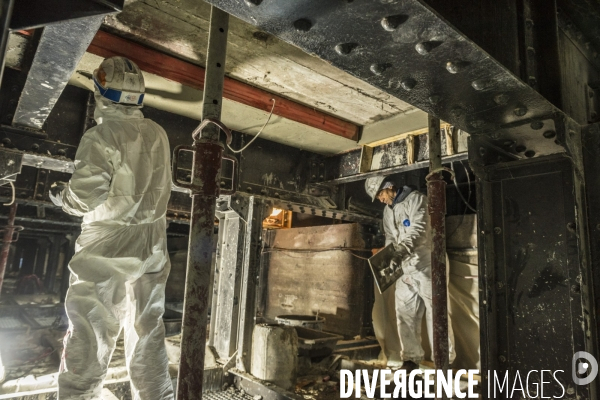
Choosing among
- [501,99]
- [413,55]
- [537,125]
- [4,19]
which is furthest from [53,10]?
[537,125]

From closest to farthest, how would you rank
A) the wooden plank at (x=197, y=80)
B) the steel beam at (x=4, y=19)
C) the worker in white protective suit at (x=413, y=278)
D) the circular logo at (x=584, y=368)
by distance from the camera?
1. the steel beam at (x=4, y=19)
2. the circular logo at (x=584, y=368)
3. the wooden plank at (x=197, y=80)
4. the worker in white protective suit at (x=413, y=278)

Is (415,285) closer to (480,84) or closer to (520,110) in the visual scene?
(520,110)

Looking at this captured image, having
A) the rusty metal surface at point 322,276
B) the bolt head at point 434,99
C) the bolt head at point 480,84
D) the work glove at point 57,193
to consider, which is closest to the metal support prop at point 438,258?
the bolt head at point 434,99

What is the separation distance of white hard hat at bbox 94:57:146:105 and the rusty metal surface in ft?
12.8

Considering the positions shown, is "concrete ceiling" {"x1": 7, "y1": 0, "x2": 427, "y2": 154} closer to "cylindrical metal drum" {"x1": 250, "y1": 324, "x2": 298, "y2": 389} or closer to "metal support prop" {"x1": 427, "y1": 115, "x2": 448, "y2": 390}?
"metal support prop" {"x1": 427, "y1": 115, "x2": 448, "y2": 390}

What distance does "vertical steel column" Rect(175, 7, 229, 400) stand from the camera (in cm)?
132

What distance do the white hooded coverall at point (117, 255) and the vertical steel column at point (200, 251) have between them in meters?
1.14

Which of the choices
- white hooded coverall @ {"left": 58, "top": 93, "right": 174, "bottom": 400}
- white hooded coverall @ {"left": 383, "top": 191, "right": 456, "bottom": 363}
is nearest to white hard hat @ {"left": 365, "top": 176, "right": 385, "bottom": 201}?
white hooded coverall @ {"left": 383, "top": 191, "right": 456, "bottom": 363}

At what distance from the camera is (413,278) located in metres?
4.70

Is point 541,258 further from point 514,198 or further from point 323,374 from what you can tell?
point 323,374

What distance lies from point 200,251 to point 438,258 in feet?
4.50

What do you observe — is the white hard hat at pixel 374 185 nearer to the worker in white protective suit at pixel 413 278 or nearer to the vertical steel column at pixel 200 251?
the worker in white protective suit at pixel 413 278

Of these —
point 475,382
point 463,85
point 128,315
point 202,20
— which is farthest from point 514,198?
point 475,382

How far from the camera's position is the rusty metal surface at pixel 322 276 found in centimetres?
562
